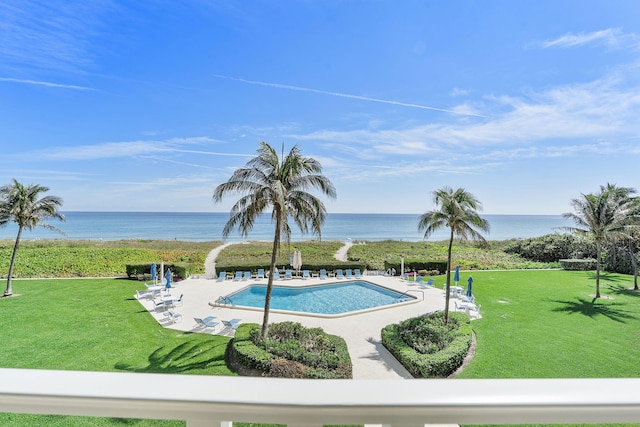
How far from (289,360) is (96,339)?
6968 mm

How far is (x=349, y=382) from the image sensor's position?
71 cm

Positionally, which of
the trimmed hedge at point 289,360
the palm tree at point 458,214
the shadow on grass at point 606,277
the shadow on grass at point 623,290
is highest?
the palm tree at point 458,214

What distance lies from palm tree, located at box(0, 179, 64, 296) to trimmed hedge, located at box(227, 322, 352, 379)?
13.8 metres

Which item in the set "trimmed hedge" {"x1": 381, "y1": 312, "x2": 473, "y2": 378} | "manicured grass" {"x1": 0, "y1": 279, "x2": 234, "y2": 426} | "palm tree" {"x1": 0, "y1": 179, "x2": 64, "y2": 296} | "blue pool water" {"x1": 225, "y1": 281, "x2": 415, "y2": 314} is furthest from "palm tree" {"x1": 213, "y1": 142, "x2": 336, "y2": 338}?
"palm tree" {"x1": 0, "y1": 179, "x2": 64, "y2": 296}

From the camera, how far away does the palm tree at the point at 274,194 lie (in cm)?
976

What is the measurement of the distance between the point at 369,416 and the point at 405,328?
11136 mm

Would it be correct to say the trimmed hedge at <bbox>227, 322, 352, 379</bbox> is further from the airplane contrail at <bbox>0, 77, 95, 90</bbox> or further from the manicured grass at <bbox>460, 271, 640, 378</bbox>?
the airplane contrail at <bbox>0, 77, 95, 90</bbox>

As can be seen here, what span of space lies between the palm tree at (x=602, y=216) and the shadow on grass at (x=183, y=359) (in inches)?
705

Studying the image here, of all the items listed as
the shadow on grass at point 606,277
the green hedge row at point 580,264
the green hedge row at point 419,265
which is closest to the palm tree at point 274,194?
the green hedge row at point 419,265

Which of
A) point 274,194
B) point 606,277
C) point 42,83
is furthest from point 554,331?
point 42,83

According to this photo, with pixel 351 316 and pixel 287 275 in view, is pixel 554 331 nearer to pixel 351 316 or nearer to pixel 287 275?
pixel 351 316

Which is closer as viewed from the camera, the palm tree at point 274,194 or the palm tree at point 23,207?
the palm tree at point 274,194

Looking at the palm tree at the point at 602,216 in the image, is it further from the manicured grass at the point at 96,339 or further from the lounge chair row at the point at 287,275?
the manicured grass at the point at 96,339

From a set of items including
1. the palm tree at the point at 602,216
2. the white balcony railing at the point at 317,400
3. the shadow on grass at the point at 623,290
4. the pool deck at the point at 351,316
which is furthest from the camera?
the shadow on grass at the point at 623,290
